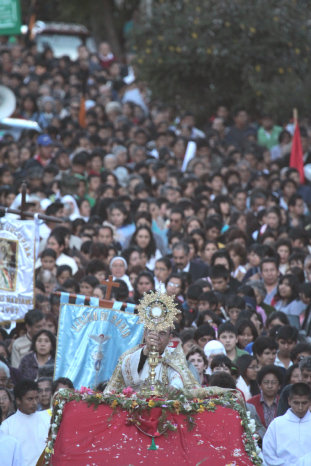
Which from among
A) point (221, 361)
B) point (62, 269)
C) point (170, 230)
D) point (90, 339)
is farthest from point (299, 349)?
point (170, 230)

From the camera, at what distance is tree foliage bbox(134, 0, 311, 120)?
22828 millimetres

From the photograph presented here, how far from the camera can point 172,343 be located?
10148 millimetres

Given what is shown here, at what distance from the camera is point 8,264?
532 inches

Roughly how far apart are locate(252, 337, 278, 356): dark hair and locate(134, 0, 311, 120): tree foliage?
10.5 m

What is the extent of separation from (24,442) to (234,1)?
1369 centimetres

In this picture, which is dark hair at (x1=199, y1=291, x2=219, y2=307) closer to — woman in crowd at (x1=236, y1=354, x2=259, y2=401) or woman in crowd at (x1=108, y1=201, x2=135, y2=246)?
woman in crowd at (x1=236, y1=354, x2=259, y2=401)

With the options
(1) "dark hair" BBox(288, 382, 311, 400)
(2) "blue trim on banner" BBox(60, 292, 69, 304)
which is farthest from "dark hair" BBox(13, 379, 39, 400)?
(1) "dark hair" BBox(288, 382, 311, 400)

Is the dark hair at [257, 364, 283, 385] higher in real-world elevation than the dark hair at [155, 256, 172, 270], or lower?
higher

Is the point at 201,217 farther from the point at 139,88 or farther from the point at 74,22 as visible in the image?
the point at 74,22


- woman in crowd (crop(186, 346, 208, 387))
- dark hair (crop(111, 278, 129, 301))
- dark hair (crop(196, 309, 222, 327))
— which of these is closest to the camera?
woman in crowd (crop(186, 346, 208, 387))

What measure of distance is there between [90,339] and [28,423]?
119cm

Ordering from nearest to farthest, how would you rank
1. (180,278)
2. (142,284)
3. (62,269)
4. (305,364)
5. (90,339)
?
(305,364) → (90,339) → (142,284) → (180,278) → (62,269)

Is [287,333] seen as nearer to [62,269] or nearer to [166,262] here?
[166,262]

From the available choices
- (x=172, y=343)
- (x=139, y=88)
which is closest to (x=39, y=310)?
(x=172, y=343)
